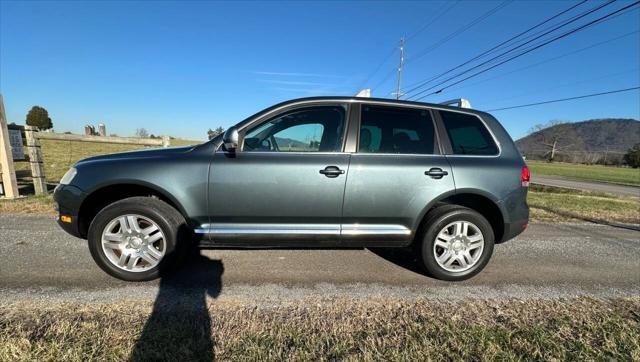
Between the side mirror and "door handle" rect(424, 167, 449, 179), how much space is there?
1.90m

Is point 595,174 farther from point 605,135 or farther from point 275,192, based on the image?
point 605,135

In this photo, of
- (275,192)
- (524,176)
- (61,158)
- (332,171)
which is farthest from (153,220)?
(61,158)

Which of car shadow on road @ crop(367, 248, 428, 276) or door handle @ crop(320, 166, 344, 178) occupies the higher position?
door handle @ crop(320, 166, 344, 178)

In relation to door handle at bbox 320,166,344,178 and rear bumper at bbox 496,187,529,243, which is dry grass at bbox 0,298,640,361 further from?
door handle at bbox 320,166,344,178

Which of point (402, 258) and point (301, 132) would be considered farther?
point (402, 258)

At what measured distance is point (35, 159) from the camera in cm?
625

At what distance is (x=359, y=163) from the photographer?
287 centimetres

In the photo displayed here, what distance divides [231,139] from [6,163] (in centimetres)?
630

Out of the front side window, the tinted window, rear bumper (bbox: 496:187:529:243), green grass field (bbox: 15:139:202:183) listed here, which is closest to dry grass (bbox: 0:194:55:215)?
green grass field (bbox: 15:139:202:183)

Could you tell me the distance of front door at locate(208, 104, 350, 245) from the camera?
2.79 meters

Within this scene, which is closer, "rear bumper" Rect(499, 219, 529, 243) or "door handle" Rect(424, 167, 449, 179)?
"door handle" Rect(424, 167, 449, 179)

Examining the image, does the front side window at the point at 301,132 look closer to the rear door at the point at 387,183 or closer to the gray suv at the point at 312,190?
the gray suv at the point at 312,190

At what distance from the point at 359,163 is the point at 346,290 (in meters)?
1.24

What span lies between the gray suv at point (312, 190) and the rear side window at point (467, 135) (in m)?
0.01
